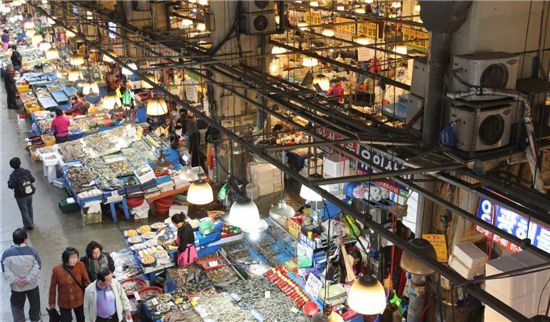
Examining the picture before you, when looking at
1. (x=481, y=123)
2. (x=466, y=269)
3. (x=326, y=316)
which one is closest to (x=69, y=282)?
(x=326, y=316)

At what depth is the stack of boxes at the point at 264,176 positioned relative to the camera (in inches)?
490

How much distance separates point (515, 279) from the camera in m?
6.21

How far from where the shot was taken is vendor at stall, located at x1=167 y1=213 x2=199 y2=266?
9.48m

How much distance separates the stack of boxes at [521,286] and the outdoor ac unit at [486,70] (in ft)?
6.26

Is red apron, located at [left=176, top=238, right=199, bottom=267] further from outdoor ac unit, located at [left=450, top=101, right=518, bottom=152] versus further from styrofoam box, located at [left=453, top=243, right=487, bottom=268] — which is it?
outdoor ac unit, located at [left=450, top=101, right=518, bottom=152]

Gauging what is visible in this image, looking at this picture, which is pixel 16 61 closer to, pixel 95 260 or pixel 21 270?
pixel 21 270

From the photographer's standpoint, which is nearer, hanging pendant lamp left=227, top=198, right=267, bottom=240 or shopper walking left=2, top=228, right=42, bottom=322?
hanging pendant lamp left=227, top=198, right=267, bottom=240

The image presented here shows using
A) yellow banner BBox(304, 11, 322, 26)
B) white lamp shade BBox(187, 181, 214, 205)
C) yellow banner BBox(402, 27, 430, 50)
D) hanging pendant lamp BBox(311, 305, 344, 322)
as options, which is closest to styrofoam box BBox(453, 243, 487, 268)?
hanging pendant lamp BBox(311, 305, 344, 322)

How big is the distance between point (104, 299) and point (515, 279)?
5114mm

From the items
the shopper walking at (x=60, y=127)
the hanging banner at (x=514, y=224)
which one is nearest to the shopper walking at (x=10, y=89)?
the shopper walking at (x=60, y=127)

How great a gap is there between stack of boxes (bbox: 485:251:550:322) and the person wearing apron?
483 cm

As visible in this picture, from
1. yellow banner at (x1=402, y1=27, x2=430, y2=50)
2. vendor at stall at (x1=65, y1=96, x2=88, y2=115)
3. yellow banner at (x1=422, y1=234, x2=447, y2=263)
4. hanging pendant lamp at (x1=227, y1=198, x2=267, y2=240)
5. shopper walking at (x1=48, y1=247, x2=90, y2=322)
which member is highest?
yellow banner at (x1=402, y1=27, x2=430, y2=50)

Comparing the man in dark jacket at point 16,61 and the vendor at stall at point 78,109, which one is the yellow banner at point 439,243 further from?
the man in dark jacket at point 16,61

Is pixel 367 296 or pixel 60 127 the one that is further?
pixel 60 127
